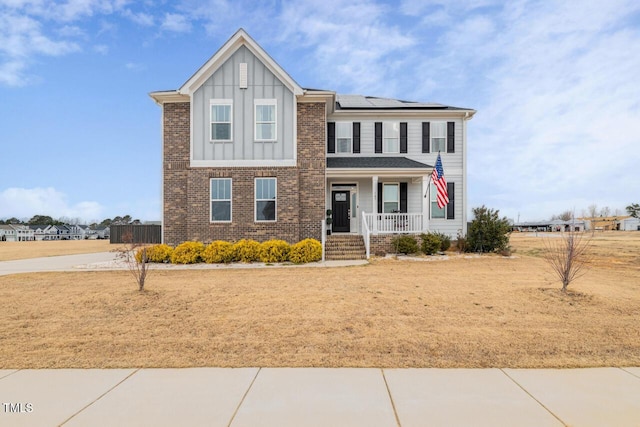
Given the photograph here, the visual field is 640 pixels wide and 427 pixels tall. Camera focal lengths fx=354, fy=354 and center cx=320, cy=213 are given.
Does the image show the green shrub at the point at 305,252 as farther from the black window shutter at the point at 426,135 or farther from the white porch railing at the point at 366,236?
the black window shutter at the point at 426,135

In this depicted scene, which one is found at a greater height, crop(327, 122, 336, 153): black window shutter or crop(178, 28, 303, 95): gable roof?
crop(178, 28, 303, 95): gable roof

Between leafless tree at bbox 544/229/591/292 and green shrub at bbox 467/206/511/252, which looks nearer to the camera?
leafless tree at bbox 544/229/591/292

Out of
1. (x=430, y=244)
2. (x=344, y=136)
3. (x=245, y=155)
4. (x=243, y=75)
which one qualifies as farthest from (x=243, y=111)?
(x=430, y=244)

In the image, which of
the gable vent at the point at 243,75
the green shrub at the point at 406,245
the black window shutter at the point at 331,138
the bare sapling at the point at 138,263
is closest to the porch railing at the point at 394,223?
the green shrub at the point at 406,245

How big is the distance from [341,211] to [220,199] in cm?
611

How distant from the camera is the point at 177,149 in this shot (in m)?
15.5

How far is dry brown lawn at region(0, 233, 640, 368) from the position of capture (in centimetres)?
457
